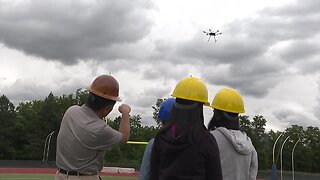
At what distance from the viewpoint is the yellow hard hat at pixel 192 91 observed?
3586mm

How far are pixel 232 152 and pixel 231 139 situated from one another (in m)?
0.14

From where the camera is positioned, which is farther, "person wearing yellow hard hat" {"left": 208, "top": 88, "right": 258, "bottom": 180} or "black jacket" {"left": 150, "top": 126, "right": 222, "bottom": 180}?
"person wearing yellow hard hat" {"left": 208, "top": 88, "right": 258, "bottom": 180}

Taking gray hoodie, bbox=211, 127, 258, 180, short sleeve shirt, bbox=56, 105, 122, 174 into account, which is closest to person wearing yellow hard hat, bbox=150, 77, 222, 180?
gray hoodie, bbox=211, 127, 258, 180

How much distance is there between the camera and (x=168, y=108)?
4.53 m

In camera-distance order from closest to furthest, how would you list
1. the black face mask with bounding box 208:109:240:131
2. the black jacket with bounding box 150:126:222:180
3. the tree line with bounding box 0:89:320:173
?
the black jacket with bounding box 150:126:222:180 < the black face mask with bounding box 208:109:240:131 < the tree line with bounding box 0:89:320:173

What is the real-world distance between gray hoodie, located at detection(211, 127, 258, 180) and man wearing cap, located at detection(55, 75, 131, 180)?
1.00 metres

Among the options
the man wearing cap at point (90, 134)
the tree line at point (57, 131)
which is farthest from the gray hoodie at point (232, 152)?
the tree line at point (57, 131)

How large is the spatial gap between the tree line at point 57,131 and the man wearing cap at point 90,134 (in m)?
68.1

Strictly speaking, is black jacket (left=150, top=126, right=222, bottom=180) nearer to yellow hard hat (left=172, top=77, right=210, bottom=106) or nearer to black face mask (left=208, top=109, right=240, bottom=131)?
yellow hard hat (left=172, top=77, right=210, bottom=106)

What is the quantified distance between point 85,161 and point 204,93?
4.99 feet

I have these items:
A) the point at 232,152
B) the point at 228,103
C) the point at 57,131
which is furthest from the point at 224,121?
the point at 57,131

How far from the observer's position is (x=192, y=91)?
3594 millimetres

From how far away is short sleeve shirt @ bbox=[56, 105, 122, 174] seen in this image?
A: 4410mm

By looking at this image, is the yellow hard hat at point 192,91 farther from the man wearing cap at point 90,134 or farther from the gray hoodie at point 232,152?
the man wearing cap at point 90,134
